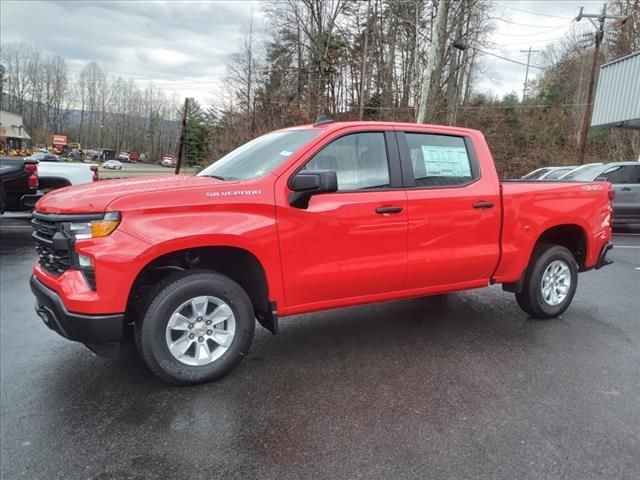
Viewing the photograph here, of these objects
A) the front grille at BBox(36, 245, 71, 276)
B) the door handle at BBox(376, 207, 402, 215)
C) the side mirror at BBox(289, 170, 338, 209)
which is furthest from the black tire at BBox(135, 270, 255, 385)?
the door handle at BBox(376, 207, 402, 215)

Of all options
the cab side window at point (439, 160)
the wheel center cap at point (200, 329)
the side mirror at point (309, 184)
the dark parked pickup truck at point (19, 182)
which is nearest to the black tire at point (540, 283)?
the cab side window at point (439, 160)

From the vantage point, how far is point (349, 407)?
310 cm

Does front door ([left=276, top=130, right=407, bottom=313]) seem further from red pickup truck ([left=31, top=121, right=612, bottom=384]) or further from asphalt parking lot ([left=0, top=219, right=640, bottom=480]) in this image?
asphalt parking lot ([left=0, top=219, right=640, bottom=480])

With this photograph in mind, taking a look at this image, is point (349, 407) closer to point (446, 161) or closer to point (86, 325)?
point (86, 325)

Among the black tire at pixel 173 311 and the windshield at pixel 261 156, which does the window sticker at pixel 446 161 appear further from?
the black tire at pixel 173 311

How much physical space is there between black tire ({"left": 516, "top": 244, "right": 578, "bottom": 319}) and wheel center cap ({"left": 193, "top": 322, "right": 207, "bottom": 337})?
10.8 feet

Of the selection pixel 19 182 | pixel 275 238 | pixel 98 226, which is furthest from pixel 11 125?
pixel 275 238

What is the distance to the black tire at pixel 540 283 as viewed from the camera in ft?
15.9

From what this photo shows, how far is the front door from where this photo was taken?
11.6 ft

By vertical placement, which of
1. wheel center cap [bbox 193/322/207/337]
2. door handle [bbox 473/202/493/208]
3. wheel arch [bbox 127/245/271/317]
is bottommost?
wheel center cap [bbox 193/322/207/337]

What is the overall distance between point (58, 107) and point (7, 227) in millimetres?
104880

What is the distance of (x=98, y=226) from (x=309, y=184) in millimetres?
1412

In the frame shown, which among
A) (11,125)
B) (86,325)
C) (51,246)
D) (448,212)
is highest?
(11,125)

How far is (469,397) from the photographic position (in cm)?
327
